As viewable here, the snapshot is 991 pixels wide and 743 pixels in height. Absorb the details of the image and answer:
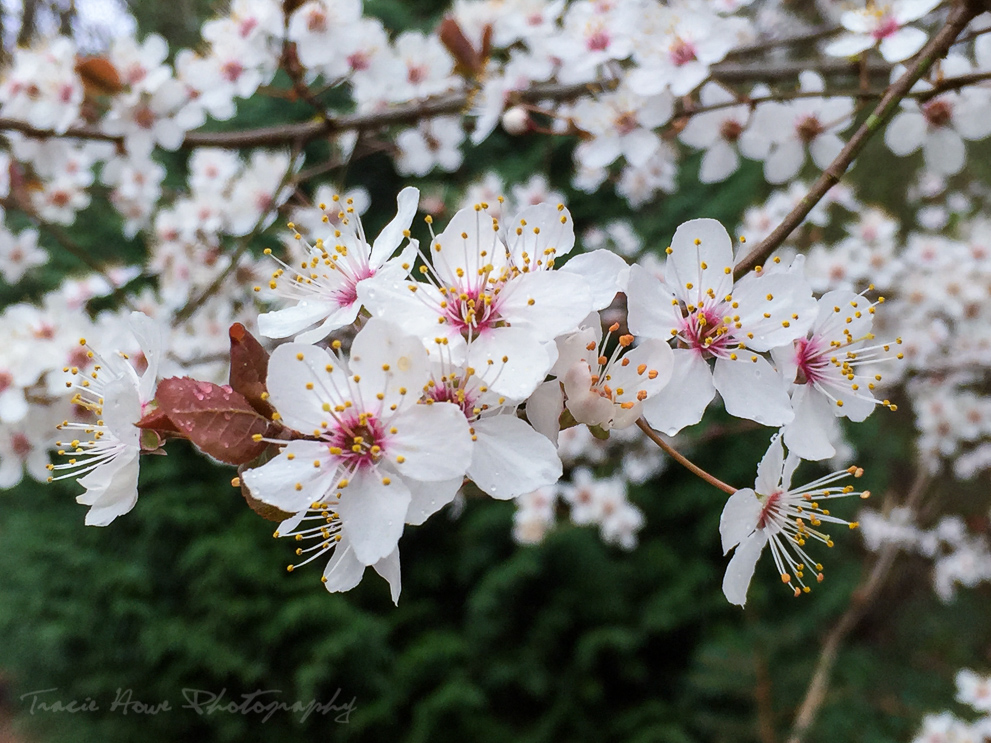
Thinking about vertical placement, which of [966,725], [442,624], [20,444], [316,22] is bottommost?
[442,624]

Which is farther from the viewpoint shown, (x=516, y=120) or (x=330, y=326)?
(x=516, y=120)

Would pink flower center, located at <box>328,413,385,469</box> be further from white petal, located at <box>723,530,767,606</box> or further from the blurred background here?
the blurred background

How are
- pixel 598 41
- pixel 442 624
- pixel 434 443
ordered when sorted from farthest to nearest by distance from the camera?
pixel 442 624 → pixel 598 41 → pixel 434 443

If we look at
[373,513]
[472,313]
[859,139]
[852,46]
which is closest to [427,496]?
[373,513]

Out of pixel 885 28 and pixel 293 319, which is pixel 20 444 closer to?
pixel 293 319

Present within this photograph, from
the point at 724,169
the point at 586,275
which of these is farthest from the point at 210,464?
the point at 586,275

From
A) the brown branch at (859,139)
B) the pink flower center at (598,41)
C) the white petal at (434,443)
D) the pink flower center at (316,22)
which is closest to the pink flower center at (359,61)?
the pink flower center at (316,22)

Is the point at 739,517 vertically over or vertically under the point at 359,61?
under
